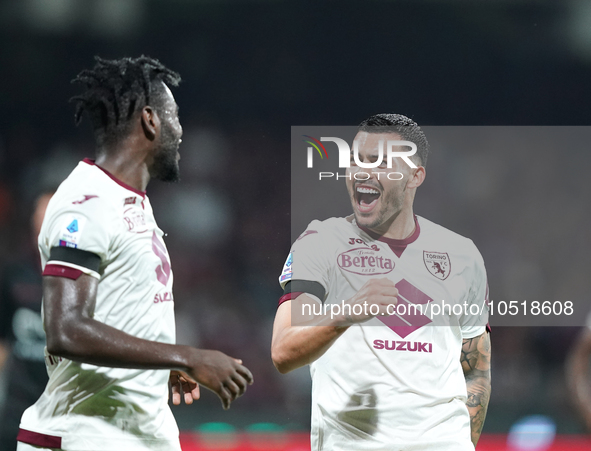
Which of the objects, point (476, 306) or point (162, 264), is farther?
point (476, 306)

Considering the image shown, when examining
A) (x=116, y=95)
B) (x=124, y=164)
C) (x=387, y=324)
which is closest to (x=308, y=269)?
(x=387, y=324)

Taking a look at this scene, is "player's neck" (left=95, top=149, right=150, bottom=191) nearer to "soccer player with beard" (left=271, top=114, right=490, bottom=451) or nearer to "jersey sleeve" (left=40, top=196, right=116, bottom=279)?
"jersey sleeve" (left=40, top=196, right=116, bottom=279)

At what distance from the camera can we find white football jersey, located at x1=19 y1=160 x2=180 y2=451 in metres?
1.91

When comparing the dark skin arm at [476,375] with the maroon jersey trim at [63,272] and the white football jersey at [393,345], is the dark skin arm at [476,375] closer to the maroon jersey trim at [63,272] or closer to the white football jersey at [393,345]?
the white football jersey at [393,345]

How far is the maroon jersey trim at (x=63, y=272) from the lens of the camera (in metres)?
1.79

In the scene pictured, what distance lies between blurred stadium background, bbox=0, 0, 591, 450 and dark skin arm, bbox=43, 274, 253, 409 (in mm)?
3878

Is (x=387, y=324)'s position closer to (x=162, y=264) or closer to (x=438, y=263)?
(x=438, y=263)

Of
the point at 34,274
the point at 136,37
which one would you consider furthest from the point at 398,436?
the point at 136,37

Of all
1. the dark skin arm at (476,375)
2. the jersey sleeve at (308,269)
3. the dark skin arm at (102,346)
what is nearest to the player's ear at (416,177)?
the jersey sleeve at (308,269)

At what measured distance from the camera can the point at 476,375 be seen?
2.75 meters

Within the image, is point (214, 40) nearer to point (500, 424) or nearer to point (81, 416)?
point (500, 424)

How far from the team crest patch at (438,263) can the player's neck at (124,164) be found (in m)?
1.26

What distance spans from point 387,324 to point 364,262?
272 millimetres

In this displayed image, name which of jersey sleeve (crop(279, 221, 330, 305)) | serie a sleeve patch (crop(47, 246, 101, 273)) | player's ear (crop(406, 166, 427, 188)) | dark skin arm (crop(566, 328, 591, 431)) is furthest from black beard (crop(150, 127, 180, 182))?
dark skin arm (crop(566, 328, 591, 431))
